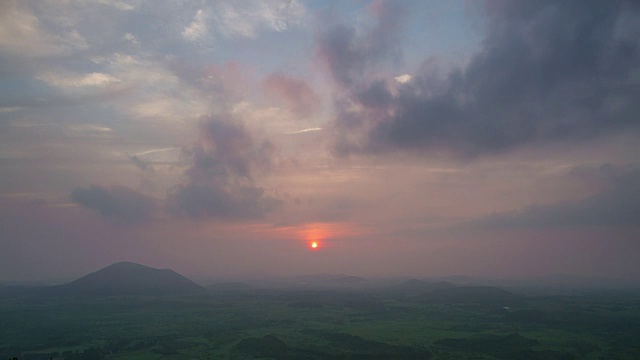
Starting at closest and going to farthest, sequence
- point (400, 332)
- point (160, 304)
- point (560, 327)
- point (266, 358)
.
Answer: point (266, 358) → point (400, 332) → point (560, 327) → point (160, 304)

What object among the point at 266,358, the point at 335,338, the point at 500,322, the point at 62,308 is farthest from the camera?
the point at 62,308

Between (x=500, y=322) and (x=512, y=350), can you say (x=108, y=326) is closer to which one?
(x=512, y=350)

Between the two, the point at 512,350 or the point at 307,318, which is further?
the point at 307,318

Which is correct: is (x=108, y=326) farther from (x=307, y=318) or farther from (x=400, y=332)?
(x=400, y=332)

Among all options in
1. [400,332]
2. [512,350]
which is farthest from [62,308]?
[512,350]

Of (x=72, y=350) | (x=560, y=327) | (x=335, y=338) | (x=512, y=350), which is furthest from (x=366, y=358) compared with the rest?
(x=560, y=327)

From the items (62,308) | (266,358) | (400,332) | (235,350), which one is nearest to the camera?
(266,358)
